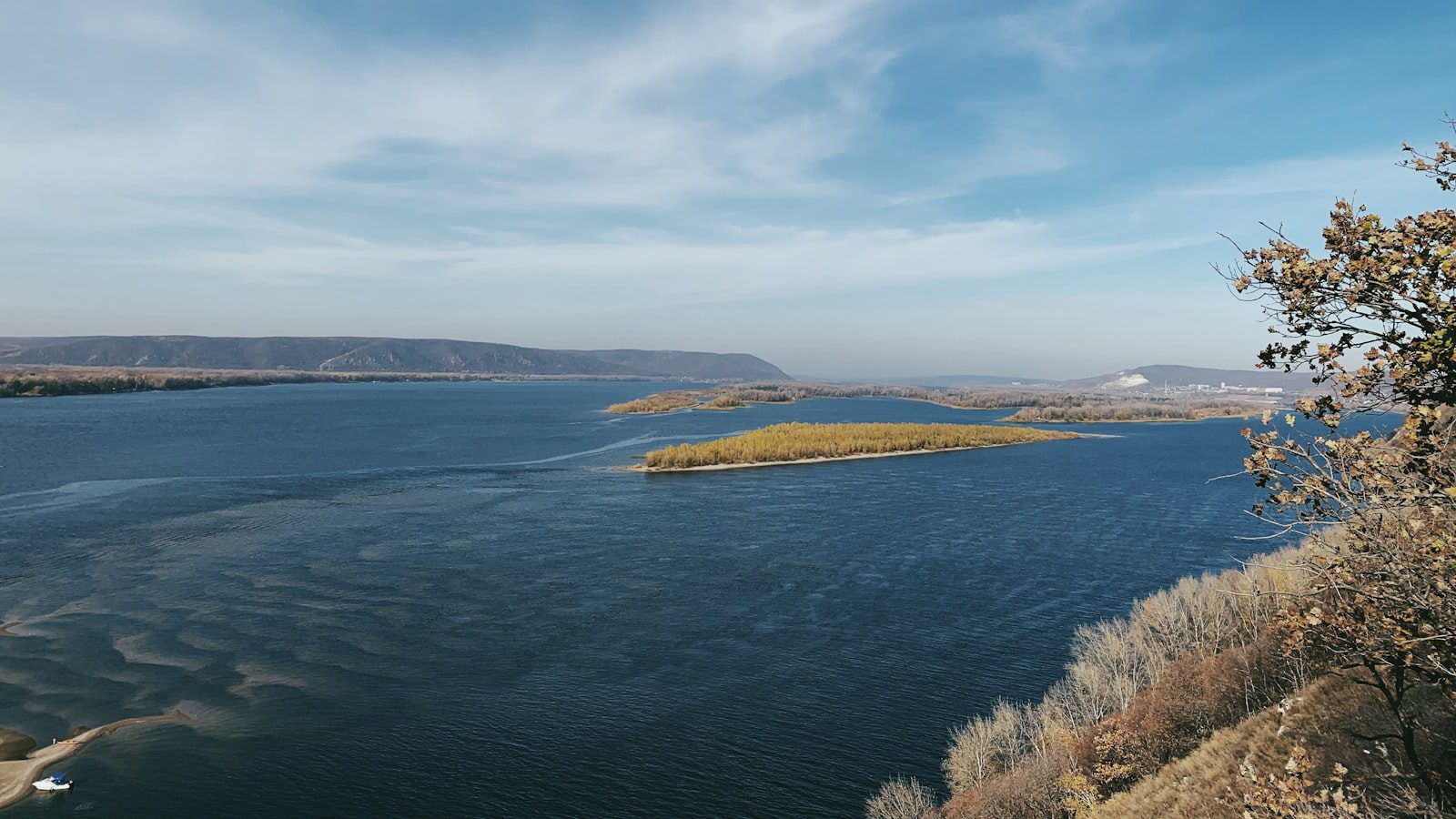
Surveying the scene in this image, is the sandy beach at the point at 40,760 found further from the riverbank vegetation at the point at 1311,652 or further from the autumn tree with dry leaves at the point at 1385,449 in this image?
the autumn tree with dry leaves at the point at 1385,449

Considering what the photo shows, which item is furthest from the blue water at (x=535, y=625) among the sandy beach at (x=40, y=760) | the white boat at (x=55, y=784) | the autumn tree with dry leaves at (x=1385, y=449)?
the autumn tree with dry leaves at (x=1385, y=449)

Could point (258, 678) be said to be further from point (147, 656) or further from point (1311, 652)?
point (1311, 652)

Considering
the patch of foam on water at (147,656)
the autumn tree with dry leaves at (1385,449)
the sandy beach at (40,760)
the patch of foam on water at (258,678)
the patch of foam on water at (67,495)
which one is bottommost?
the sandy beach at (40,760)

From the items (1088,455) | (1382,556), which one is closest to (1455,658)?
(1382,556)

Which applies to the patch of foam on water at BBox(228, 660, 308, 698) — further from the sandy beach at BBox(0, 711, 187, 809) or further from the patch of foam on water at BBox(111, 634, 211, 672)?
the sandy beach at BBox(0, 711, 187, 809)

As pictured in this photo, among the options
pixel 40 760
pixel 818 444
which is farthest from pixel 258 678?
pixel 818 444

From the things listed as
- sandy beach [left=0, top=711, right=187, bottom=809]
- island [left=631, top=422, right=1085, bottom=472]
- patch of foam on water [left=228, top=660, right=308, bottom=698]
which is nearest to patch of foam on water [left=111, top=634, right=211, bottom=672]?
patch of foam on water [left=228, top=660, right=308, bottom=698]

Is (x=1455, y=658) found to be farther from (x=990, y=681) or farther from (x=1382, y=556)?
(x=990, y=681)
